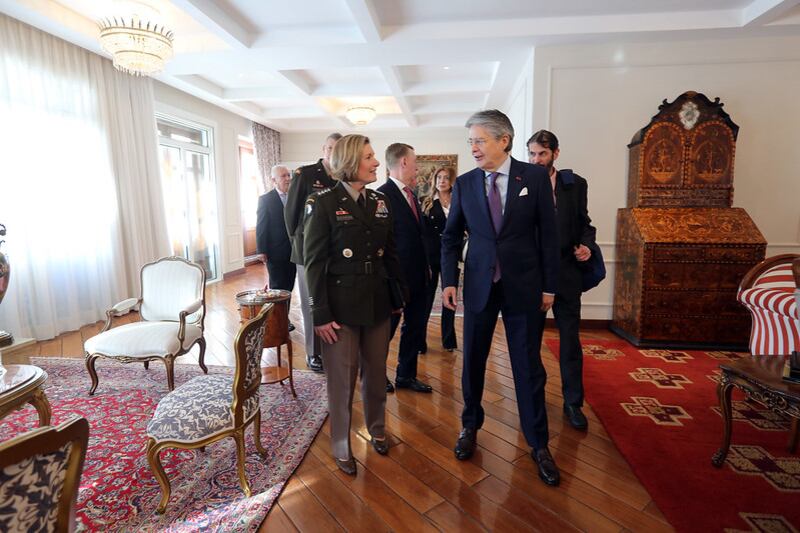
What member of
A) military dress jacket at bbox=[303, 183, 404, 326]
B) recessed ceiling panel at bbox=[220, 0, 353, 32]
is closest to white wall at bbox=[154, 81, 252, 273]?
recessed ceiling panel at bbox=[220, 0, 353, 32]

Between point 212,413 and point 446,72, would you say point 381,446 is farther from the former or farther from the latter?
point 446,72

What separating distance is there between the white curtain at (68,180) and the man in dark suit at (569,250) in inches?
187

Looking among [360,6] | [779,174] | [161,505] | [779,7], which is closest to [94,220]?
[360,6]

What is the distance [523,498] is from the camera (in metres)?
1.87

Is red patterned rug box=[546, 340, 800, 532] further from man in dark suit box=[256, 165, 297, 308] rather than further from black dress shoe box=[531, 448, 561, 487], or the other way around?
man in dark suit box=[256, 165, 297, 308]

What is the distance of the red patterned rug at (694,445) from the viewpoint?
1.78 meters

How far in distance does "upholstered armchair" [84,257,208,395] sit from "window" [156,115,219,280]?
3.41 meters

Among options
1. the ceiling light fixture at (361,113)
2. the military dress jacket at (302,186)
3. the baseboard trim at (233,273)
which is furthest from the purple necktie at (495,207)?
the baseboard trim at (233,273)

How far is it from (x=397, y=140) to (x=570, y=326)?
841cm

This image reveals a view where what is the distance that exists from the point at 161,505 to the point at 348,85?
6.21m

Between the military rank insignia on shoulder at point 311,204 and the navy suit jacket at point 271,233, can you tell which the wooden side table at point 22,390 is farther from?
the navy suit jacket at point 271,233

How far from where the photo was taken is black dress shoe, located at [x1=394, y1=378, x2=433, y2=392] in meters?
2.94

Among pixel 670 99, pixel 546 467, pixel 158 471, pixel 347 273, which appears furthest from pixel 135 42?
pixel 670 99

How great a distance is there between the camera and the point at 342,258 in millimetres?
1930
